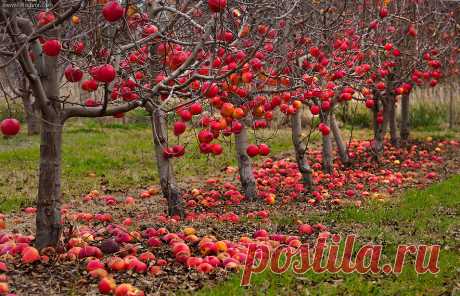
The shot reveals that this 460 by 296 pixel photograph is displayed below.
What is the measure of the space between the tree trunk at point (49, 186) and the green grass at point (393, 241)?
1316 mm

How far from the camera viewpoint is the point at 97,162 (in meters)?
11.3

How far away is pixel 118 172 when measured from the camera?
10.6 meters

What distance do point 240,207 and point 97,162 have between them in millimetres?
4431

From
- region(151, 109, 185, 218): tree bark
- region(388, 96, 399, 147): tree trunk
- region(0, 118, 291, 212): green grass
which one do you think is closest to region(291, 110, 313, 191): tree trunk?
region(0, 118, 291, 212): green grass

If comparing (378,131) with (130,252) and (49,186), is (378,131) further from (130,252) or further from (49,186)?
(49,186)

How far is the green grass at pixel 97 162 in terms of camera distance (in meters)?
9.24

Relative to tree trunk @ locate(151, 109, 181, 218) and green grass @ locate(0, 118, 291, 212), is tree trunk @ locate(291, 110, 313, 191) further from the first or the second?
tree trunk @ locate(151, 109, 181, 218)

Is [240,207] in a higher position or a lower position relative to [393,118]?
lower

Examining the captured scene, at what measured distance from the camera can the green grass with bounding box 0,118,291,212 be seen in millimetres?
9238

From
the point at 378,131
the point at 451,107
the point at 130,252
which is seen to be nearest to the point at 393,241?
the point at 130,252

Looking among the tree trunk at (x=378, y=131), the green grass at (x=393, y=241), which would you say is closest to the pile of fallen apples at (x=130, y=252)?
the green grass at (x=393, y=241)

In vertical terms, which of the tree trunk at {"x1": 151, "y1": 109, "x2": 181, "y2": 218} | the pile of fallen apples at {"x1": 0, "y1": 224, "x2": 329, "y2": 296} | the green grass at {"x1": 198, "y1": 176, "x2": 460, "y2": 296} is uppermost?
the tree trunk at {"x1": 151, "y1": 109, "x2": 181, "y2": 218}

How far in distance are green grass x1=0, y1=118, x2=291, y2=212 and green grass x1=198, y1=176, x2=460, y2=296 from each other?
5.97 ft

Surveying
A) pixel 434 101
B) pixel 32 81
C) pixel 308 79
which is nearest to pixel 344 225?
pixel 308 79
